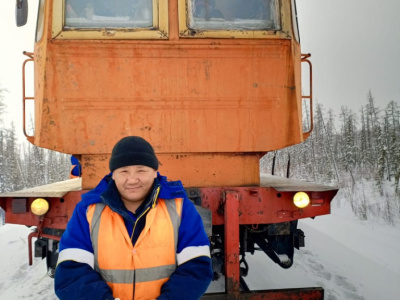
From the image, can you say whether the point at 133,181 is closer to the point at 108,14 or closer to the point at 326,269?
the point at 108,14

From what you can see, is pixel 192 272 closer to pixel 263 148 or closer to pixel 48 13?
pixel 263 148

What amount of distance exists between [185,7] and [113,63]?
87cm

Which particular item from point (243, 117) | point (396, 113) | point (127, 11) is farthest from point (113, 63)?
point (396, 113)

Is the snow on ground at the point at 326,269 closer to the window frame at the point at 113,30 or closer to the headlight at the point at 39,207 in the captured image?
the headlight at the point at 39,207

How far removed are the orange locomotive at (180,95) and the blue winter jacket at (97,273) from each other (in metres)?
1.02

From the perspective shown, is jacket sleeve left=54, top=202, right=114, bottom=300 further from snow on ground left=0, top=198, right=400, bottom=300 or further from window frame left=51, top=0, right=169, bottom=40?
snow on ground left=0, top=198, right=400, bottom=300

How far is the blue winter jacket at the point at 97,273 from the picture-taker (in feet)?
4.39

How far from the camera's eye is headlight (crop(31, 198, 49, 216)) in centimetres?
247

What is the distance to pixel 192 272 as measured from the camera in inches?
56.1

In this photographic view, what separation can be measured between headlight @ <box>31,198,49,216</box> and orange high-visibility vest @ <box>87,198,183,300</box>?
130cm

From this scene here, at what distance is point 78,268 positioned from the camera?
4.50 feet

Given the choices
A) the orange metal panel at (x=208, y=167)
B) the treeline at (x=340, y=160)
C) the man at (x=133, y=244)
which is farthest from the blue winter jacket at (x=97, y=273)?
the treeline at (x=340, y=160)

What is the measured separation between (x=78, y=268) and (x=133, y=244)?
27 centimetres

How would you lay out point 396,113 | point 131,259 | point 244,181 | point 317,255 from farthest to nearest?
point 396,113 → point 317,255 → point 244,181 → point 131,259
